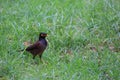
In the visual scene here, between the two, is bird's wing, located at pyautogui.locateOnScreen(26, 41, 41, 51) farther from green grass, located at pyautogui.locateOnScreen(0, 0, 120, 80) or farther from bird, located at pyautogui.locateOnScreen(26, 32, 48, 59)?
green grass, located at pyautogui.locateOnScreen(0, 0, 120, 80)

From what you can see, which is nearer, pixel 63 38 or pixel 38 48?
pixel 38 48

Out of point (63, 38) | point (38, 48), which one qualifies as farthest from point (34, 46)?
point (63, 38)

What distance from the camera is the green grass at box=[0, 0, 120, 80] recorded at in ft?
19.4

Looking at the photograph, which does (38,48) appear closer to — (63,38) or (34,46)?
(34,46)

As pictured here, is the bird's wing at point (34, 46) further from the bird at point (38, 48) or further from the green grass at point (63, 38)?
the green grass at point (63, 38)

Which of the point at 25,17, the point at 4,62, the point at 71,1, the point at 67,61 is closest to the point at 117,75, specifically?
the point at 67,61

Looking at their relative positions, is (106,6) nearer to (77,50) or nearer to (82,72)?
(77,50)

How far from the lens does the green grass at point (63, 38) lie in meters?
5.93

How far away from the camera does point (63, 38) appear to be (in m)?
6.93

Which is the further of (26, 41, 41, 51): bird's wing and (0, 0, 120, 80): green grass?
(26, 41, 41, 51): bird's wing

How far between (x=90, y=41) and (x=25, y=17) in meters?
1.34

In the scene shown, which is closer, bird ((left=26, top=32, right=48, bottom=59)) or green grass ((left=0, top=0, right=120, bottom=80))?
green grass ((left=0, top=0, right=120, bottom=80))

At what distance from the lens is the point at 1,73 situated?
5.69 meters

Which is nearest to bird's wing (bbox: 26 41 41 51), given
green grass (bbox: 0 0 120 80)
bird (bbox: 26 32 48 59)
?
bird (bbox: 26 32 48 59)
